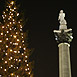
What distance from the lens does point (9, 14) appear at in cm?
2406

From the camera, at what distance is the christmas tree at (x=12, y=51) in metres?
22.1

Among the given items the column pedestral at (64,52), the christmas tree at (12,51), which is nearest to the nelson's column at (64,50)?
the column pedestral at (64,52)

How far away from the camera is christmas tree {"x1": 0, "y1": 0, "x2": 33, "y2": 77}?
22.1 meters

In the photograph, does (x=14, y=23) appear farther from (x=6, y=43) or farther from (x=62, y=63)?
(x=62, y=63)

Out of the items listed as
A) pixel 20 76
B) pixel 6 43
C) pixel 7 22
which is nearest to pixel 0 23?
pixel 7 22

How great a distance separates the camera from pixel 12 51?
22.4 m

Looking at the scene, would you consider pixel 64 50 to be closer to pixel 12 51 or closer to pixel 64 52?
pixel 64 52

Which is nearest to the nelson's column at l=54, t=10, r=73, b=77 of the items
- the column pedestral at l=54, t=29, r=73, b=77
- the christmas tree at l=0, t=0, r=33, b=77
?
the column pedestral at l=54, t=29, r=73, b=77

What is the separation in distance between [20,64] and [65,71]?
18.4ft

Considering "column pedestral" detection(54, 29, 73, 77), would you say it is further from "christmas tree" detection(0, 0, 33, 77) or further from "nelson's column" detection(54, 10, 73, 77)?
"christmas tree" detection(0, 0, 33, 77)

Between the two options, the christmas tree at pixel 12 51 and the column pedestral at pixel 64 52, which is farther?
the column pedestral at pixel 64 52

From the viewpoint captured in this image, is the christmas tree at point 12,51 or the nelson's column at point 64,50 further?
the nelson's column at point 64,50

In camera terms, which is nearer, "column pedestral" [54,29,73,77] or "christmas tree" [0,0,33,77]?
"christmas tree" [0,0,33,77]

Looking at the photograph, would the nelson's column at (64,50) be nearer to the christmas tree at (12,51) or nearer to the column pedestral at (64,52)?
the column pedestral at (64,52)
